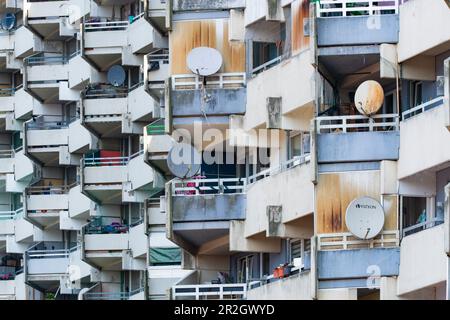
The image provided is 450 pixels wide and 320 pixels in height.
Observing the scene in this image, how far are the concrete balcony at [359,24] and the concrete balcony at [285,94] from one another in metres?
2.13

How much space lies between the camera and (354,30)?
6325cm

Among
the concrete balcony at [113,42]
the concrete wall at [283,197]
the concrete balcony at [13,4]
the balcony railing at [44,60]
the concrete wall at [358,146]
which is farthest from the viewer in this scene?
the concrete balcony at [13,4]

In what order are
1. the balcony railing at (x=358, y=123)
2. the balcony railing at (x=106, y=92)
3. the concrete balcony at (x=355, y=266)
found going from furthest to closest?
the balcony railing at (x=106, y=92), the balcony railing at (x=358, y=123), the concrete balcony at (x=355, y=266)

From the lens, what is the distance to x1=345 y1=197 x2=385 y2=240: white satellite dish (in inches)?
2441

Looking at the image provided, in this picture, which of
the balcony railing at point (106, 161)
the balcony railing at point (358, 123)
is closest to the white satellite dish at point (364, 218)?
the balcony railing at point (358, 123)

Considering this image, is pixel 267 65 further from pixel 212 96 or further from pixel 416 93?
pixel 416 93

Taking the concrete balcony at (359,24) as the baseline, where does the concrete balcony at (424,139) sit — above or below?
below

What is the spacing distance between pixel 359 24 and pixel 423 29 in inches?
119

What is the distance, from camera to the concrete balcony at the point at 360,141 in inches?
2458

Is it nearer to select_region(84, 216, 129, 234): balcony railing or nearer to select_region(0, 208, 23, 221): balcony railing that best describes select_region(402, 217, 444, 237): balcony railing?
select_region(84, 216, 129, 234): balcony railing

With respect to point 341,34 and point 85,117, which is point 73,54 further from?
point 341,34

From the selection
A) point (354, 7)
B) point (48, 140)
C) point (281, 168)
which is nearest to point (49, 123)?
point (48, 140)

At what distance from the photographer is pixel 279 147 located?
70562 mm

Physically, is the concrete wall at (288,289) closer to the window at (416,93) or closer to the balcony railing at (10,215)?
the window at (416,93)
